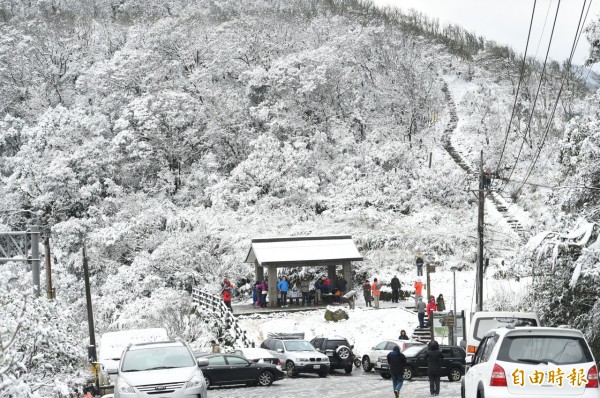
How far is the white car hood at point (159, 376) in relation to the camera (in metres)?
15.5

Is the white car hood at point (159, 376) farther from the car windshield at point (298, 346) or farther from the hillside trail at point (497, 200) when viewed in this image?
the hillside trail at point (497, 200)

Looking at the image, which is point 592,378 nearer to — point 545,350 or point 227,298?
point 545,350

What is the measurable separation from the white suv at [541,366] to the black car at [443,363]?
1577 centimetres

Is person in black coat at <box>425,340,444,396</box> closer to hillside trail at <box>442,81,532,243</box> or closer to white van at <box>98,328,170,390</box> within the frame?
white van at <box>98,328,170,390</box>

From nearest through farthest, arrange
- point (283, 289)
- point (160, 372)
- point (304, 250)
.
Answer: point (160, 372), point (283, 289), point (304, 250)

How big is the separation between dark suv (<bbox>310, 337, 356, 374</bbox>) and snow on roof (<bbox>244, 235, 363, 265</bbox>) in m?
8.46

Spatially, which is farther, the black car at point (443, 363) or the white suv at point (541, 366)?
the black car at point (443, 363)

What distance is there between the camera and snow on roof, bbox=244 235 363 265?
1559 inches

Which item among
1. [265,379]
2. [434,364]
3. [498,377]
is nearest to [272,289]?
[265,379]

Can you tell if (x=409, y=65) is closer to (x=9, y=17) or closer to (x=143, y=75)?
(x=143, y=75)

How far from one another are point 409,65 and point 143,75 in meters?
24.3

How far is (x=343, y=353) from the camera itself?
30.8m

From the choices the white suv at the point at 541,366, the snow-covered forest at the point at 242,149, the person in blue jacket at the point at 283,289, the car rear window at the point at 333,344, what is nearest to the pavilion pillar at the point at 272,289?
the person in blue jacket at the point at 283,289

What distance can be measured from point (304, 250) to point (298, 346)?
34.8ft
